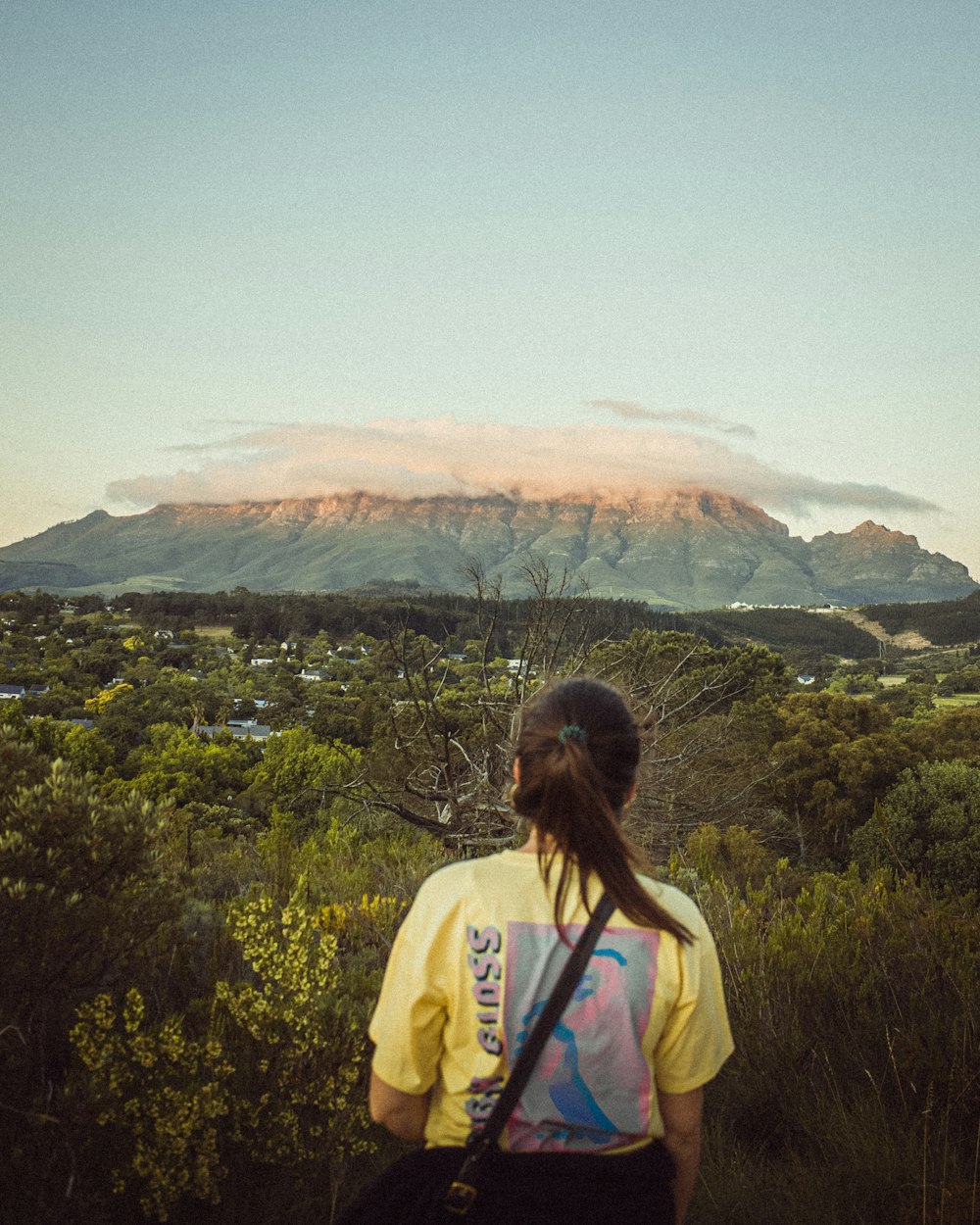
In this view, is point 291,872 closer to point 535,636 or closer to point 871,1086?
point 535,636

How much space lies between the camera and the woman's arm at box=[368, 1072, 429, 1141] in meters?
1.57

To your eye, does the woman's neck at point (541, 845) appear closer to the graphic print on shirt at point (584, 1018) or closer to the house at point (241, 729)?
the graphic print on shirt at point (584, 1018)

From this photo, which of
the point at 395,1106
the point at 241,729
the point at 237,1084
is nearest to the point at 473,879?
the point at 395,1106

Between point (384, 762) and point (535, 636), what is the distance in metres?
14.8

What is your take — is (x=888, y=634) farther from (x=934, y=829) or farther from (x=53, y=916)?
(x=53, y=916)

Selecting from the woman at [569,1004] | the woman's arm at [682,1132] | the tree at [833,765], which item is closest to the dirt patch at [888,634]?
the tree at [833,765]

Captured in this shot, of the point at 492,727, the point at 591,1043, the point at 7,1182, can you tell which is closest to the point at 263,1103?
the point at 7,1182

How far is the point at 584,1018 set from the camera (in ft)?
4.87

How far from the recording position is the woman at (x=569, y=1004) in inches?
58.5

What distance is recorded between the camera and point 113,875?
2.67m

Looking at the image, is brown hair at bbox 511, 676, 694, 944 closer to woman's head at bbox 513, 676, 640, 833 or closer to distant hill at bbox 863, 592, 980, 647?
woman's head at bbox 513, 676, 640, 833

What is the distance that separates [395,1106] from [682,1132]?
1.78 feet

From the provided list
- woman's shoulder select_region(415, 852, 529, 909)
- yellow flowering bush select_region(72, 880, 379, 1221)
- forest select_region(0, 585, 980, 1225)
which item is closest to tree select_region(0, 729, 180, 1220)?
forest select_region(0, 585, 980, 1225)

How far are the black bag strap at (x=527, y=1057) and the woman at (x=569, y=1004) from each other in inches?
0.8
